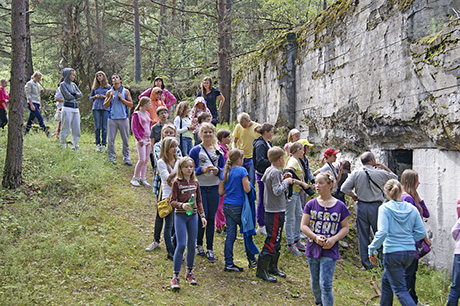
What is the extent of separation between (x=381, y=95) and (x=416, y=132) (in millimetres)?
1093

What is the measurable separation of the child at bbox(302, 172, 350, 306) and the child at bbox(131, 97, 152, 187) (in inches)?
196

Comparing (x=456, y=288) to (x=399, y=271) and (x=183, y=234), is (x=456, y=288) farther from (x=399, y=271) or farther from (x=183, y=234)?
(x=183, y=234)

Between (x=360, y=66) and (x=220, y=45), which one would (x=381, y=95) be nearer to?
(x=360, y=66)

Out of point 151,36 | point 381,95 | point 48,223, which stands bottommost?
point 48,223

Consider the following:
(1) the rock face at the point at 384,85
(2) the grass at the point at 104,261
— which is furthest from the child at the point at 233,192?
(1) the rock face at the point at 384,85

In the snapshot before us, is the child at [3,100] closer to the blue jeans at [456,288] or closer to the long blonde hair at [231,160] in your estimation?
the long blonde hair at [231,160]

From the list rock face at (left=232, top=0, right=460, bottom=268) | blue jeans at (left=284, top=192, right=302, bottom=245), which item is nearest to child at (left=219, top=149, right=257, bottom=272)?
blue jeans at (left=284, top=192, right=302, bottom=245)

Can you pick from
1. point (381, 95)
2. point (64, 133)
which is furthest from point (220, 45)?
point (381, 95)

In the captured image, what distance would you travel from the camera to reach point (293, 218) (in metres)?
6.80

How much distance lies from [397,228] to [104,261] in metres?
3.75

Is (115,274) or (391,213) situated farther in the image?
(115,274)

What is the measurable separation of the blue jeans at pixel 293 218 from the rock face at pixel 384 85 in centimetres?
222

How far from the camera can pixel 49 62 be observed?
27.0m

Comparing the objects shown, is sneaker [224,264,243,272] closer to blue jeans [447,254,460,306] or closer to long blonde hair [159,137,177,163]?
long blonde hair [159,137,177,163]
